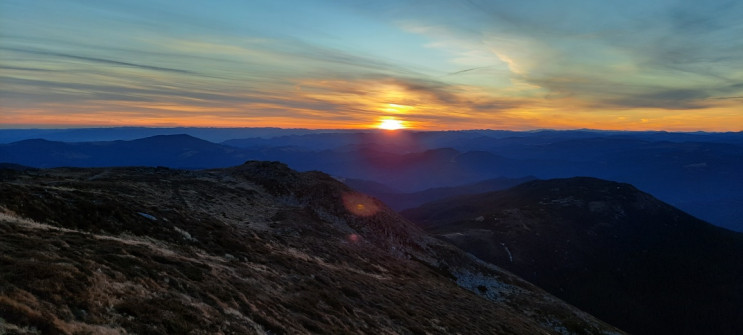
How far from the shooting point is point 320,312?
89.0 ft

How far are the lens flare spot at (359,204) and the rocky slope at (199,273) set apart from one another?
12244mm

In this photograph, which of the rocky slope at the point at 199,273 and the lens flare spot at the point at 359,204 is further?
the lens flare spot at the point at 359,204

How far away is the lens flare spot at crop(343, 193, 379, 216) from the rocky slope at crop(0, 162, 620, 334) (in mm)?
12244

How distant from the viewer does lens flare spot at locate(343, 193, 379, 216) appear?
9085cm

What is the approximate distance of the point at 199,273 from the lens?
24.5 metres

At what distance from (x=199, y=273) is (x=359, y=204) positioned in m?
72.4

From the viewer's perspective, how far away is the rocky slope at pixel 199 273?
615 inches

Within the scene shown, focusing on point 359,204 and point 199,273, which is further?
point 359,204

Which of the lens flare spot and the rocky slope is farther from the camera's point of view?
the lens flare spot

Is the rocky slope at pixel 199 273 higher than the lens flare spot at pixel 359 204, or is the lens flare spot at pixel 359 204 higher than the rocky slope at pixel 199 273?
the rocky slope at pixel 199 273

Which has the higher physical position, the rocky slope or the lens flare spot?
the rocky slope

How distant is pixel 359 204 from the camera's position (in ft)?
316

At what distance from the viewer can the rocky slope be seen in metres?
15.6

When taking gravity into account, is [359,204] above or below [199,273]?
below
